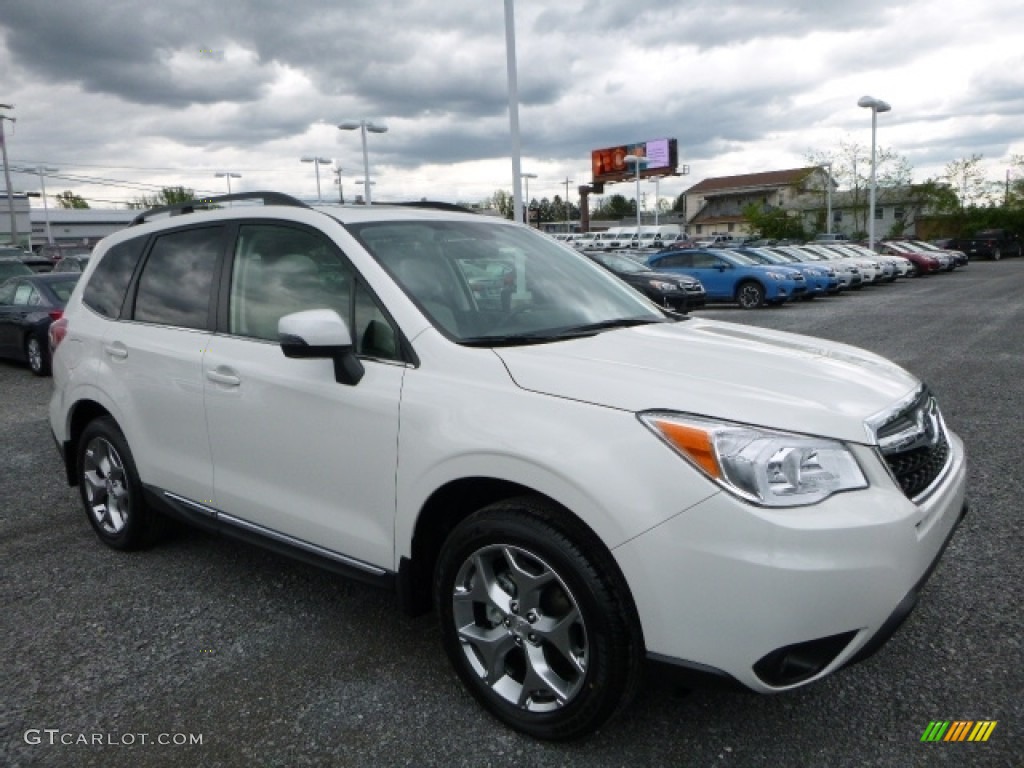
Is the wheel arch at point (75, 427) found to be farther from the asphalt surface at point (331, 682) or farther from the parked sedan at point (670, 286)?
the parked sedan at point (670, 286)

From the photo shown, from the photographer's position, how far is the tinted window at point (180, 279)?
12.1ft

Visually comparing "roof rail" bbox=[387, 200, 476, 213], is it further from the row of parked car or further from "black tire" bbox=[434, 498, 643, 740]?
the row of parked car

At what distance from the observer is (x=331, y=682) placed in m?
2.98

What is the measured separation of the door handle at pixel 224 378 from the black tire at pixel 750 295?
18.0 metres

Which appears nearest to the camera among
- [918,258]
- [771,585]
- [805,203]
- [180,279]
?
[771,585]

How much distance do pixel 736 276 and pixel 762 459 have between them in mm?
18911

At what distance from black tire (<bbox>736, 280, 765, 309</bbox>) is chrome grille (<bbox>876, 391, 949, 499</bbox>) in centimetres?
1766

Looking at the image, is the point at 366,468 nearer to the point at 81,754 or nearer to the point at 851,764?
the point at 81,754

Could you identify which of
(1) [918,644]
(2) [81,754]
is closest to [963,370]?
(1) [918,644]

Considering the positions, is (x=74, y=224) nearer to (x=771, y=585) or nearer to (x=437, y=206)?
(x=437, y=206)

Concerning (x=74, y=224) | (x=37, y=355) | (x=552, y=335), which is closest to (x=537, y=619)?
(x=552, y=335)

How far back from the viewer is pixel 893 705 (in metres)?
2.75

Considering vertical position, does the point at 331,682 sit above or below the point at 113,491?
below

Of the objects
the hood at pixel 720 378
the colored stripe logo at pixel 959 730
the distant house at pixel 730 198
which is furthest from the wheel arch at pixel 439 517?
the distant house at pixel 730 198
